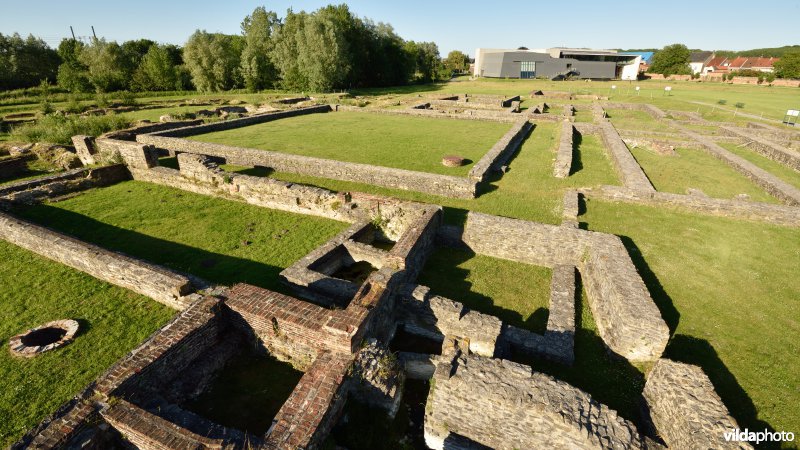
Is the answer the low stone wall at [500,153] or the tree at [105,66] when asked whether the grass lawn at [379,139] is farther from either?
the tree at [105,66]

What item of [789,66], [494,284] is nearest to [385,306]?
[494,284]

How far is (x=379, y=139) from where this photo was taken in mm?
26062

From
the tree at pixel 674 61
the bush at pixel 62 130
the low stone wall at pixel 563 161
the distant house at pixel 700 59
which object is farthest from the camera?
the distant house at pixel 700 59

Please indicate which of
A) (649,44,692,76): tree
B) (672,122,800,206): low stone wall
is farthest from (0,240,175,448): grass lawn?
(649,44,692,76): tree

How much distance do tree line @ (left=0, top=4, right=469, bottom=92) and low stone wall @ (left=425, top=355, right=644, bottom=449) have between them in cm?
5882

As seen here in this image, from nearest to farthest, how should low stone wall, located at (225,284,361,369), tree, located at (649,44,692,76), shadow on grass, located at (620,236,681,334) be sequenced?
low stone wall, located at (225,284,361,369), shadow on grass, located at (620,236,681,334), tree, located at (649,44,692,76)

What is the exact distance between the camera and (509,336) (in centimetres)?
826

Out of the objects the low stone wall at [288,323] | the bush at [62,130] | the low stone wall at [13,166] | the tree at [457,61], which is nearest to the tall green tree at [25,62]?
the bush at [62,130]

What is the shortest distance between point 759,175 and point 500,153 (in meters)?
13.1

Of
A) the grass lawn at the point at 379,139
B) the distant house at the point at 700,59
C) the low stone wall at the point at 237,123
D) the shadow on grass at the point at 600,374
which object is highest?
the distant house at the point at 700,59

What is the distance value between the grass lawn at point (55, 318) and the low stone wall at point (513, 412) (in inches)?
272

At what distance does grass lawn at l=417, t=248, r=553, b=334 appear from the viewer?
9547 mm

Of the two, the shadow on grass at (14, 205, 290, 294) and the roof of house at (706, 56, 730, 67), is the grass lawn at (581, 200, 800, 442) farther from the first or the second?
the roof of house at (706, 56, 730, 67)

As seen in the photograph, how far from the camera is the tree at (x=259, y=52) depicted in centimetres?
6209
